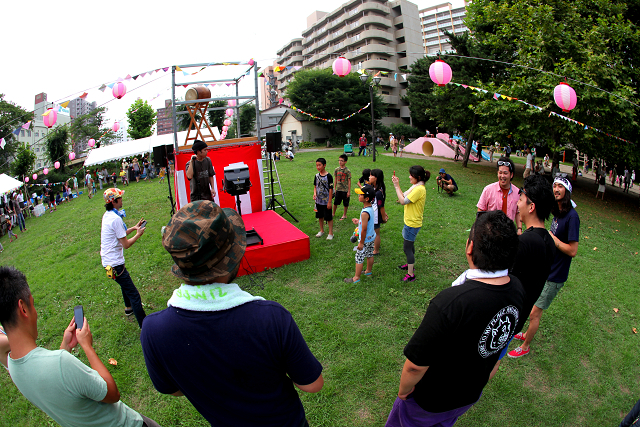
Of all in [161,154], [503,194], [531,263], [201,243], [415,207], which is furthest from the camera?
[161,154]

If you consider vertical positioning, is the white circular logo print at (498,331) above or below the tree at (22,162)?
below

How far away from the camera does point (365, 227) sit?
4.70m

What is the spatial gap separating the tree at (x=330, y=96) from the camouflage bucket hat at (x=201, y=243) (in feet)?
119

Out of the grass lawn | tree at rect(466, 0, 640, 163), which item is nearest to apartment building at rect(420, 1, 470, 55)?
tree at rect(466, 0, 640, 163)

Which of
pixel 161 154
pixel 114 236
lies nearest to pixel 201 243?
pixel 114 236

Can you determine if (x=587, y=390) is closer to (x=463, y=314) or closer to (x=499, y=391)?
(x=499, y=391)

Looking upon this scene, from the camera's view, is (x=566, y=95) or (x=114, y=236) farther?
(x=566, y=95)

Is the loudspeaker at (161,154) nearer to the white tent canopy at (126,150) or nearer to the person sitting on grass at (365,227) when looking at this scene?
the person sitting on grass at (365,227)

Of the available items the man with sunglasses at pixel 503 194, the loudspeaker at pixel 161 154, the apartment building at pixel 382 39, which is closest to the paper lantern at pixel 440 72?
the man with sunglasses at pixel 503 194

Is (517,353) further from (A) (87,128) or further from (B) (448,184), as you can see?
(A) (87,128)

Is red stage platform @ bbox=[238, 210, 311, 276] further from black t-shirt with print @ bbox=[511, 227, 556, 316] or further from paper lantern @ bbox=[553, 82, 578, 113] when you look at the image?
paper lantern @ bbox=[553, 82, 578, 113]

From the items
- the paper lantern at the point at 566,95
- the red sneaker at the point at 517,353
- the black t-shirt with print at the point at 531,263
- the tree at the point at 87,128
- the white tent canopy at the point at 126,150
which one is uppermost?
the tree at the point at 87,128

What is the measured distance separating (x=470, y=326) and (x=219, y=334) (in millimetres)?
1186

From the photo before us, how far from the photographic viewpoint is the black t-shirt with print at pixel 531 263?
2.45 m
